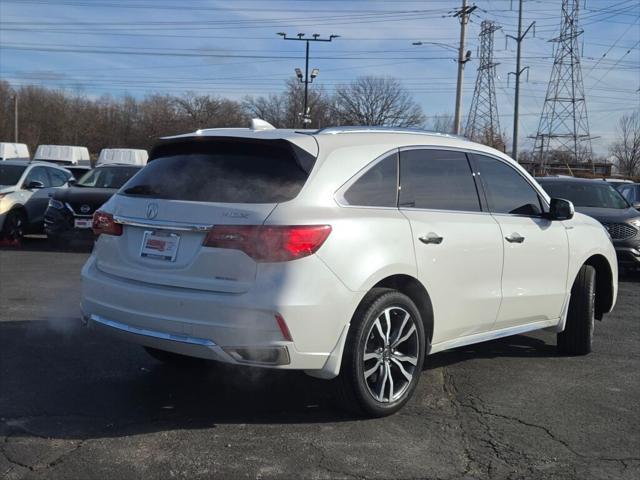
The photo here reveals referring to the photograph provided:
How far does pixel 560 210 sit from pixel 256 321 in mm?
3085

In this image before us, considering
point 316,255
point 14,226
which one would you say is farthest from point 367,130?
point 14,226

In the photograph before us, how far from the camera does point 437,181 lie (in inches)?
193

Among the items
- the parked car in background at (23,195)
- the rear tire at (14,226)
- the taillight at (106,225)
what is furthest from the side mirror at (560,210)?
the rear tire at (14,226)

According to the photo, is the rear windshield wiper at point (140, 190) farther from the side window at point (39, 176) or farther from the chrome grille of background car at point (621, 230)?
the side window at point (39, 176)

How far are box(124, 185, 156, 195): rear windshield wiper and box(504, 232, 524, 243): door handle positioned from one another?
260 centimetres

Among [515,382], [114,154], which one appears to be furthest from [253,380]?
[114,154]

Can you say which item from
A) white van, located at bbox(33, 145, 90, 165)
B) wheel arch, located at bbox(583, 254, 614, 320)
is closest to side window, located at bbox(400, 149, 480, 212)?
wheel arch, located at bbox(583, 254, 614, 320)

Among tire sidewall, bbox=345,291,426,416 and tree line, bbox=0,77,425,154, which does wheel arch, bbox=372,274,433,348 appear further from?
tree line, bbox=0,77,425,154

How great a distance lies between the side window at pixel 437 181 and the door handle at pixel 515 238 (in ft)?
1.09

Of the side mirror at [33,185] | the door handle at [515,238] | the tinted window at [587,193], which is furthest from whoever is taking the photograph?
the side mirror at [33,185]

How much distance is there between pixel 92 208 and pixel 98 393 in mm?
8102

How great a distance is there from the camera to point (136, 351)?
5.86 metres

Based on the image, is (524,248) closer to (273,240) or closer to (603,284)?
(603,284)

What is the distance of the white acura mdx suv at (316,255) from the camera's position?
3.81 m
